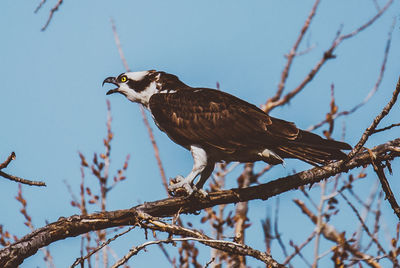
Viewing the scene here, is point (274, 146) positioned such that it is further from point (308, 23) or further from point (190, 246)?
point (308, 23)

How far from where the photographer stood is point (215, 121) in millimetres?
6586

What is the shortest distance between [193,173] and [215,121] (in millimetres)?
743

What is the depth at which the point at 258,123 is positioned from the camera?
636 cm

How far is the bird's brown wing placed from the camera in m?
6.25

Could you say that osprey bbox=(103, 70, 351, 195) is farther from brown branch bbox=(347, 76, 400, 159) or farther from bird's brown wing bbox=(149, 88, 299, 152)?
brown branch bbox=(347, 76, 400, 159)

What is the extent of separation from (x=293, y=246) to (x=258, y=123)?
2.84 meters

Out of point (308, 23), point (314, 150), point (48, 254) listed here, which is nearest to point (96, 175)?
point (48, 254)

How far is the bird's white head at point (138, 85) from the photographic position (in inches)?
292

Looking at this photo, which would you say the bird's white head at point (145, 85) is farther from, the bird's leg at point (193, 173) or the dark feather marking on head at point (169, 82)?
the bird's leg at point (193, 173)

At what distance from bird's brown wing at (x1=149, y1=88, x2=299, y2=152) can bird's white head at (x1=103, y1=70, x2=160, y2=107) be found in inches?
11.3

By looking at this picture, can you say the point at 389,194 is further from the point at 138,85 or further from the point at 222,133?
the point at 138,85

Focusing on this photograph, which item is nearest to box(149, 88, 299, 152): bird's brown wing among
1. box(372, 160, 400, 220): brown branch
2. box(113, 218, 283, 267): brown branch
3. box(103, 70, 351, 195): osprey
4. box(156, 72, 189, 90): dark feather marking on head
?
box(103, 70, 351, 195): osprey

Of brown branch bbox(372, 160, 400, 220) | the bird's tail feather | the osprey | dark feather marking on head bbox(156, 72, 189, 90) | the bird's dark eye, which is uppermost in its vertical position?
the bird's dark eye

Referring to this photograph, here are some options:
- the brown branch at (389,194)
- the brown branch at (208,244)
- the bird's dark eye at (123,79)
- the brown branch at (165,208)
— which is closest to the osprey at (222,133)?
the brown branch at (165,208)
